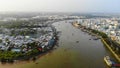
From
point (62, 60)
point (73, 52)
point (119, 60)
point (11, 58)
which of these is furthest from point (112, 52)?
point (11, 58)

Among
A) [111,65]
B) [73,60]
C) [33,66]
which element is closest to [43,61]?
[33,66]

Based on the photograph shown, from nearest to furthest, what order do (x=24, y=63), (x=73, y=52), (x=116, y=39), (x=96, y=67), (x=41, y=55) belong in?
(x=96, y=67), (x=24, y=63), (x=41, y=55), (x=73, y=52), (x=116, y=39)

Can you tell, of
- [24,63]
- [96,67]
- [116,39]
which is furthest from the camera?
[116,39]

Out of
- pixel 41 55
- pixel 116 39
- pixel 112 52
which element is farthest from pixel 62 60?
pixel 116 39

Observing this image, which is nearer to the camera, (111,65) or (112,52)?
(111,65)

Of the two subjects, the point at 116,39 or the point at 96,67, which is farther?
the point at 116,39

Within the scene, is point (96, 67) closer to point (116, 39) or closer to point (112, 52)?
point (112, 52)

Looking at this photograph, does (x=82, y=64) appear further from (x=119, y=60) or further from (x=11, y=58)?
(x=11, y=58)

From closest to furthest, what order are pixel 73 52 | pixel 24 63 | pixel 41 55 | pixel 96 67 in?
1. pixel 96 67
2. pixel 24 63
3. pixel 41 55
4. pixel 73 52

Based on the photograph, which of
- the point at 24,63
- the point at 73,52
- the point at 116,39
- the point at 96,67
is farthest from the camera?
the point at 116,39
